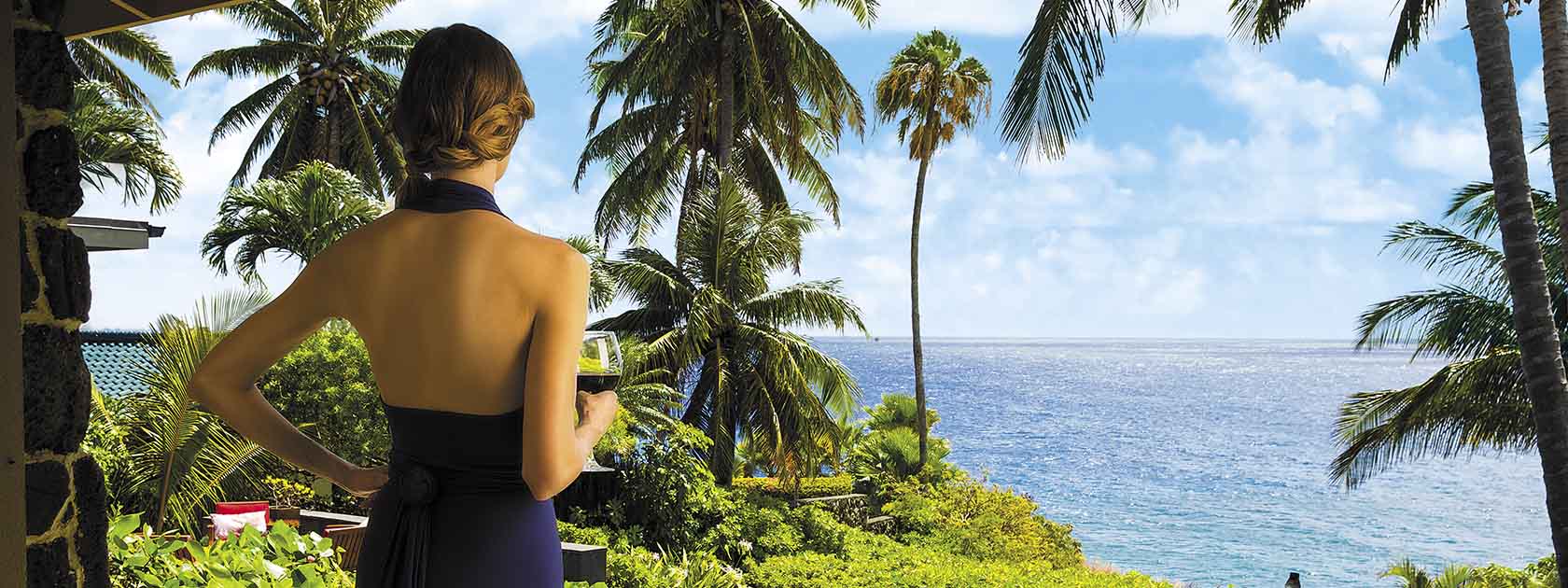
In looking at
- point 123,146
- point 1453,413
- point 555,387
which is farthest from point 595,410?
point 123,146

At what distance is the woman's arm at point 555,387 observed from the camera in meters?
1.05

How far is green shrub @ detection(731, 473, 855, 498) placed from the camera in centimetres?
1816

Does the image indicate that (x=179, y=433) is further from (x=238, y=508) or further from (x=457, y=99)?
(x=457, y=99)

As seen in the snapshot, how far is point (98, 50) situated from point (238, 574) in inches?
689

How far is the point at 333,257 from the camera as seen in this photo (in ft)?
3.79

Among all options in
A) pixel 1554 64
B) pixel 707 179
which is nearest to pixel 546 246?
pixel 1554 64

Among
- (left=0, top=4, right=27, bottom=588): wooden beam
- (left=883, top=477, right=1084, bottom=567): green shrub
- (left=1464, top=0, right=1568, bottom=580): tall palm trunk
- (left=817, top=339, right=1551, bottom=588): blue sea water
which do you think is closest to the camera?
(left=0, top=4, right=27, bottom=588): wooden beam

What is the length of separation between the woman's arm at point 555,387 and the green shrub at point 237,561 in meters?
1.58

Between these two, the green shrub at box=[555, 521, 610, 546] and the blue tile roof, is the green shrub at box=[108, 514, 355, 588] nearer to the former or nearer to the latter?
the blue tile roof

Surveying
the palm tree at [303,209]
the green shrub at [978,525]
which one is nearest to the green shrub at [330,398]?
the palm tree at [303,209]

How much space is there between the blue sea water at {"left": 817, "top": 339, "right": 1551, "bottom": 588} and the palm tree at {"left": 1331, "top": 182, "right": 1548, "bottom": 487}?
19751 mm

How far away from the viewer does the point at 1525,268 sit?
6863 mm

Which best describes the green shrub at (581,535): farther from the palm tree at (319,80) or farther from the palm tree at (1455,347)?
the palm tree at (319,80)

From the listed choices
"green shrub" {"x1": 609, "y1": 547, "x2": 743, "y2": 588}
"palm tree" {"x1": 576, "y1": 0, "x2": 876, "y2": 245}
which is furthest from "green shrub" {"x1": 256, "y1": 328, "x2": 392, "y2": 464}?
"palm tree" {"x1": 576, "y1": 0, "x2": 876, "y2": 245}
